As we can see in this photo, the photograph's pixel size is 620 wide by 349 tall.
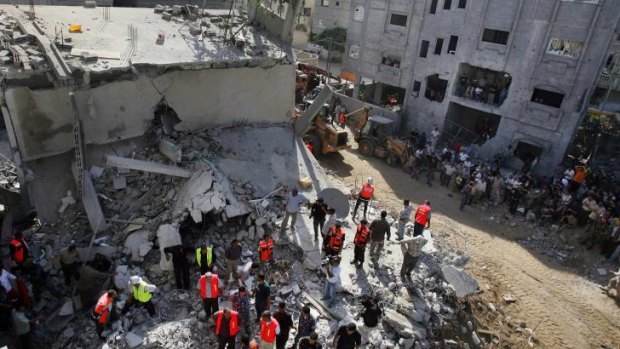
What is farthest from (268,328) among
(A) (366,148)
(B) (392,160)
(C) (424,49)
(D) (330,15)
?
(D) (330,15)

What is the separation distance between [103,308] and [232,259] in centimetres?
266

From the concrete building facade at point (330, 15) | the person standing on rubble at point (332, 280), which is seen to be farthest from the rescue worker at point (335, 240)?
the concrete building facade at point (330, 15)

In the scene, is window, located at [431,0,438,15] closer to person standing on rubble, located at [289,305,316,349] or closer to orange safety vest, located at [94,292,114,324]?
person standing on rubble, located at [289,305,316,349]

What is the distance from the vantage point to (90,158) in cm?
1108

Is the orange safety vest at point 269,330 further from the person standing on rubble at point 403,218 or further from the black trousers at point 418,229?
the black trousers at point 418,229

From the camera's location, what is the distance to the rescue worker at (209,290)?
8.16 m

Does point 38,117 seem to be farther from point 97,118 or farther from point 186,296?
point 186,296

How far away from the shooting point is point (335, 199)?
11383 mm

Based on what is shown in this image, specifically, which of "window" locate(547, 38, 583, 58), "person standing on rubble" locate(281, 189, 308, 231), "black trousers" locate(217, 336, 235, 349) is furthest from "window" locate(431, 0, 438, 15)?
"black trousers" locate(217, 336, 235, 349)

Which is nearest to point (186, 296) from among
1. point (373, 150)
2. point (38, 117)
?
point (38, 117)

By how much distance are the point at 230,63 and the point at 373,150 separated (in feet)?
33.9

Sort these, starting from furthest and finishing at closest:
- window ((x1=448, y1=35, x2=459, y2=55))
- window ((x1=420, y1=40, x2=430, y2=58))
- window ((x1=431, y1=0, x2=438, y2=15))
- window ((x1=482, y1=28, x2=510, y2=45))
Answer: window ((x1=420, y1=40, x2=430, y2=58)) < window ((x1=431, y1=0, x2=438, y2=15)) < window ((x1=448, y1=35, x2=459, y2=55)) < window ((x1=482, y1=28, x2=510, y2=45))

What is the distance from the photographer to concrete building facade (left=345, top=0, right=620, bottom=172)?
1859 cm

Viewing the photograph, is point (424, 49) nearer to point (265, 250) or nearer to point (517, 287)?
point (517, 287)
